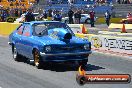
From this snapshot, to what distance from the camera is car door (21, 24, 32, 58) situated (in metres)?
14.1

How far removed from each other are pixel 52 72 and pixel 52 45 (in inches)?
32.0

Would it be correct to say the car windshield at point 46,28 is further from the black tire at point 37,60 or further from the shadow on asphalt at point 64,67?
the shadow on asphalt at point 64,67

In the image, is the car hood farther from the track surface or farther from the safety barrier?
the safety barrier

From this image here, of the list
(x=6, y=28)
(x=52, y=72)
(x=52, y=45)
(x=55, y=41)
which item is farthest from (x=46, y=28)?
(x=6, y=28)

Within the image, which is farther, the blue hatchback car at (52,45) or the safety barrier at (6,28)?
the safety barrier at (6,28)

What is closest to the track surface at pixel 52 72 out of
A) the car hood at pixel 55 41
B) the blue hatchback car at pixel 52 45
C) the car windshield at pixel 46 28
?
the blue hatchback car at pixel 52 45

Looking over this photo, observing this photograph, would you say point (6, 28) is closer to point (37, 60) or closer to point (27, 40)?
point (27, 40)

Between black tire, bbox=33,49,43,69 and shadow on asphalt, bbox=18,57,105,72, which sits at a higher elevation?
black tire, bbox=33,49,43,69

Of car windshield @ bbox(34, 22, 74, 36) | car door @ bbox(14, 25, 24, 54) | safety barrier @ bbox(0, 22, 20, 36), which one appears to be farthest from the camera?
safety barrier @ bbox(0, 22, 20, 36)

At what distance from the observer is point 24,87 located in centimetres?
992

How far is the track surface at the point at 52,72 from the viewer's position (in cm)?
1026

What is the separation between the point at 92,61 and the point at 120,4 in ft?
137

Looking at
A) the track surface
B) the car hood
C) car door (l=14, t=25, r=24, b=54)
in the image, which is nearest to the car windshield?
the car hood

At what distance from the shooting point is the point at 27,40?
46.8ft
